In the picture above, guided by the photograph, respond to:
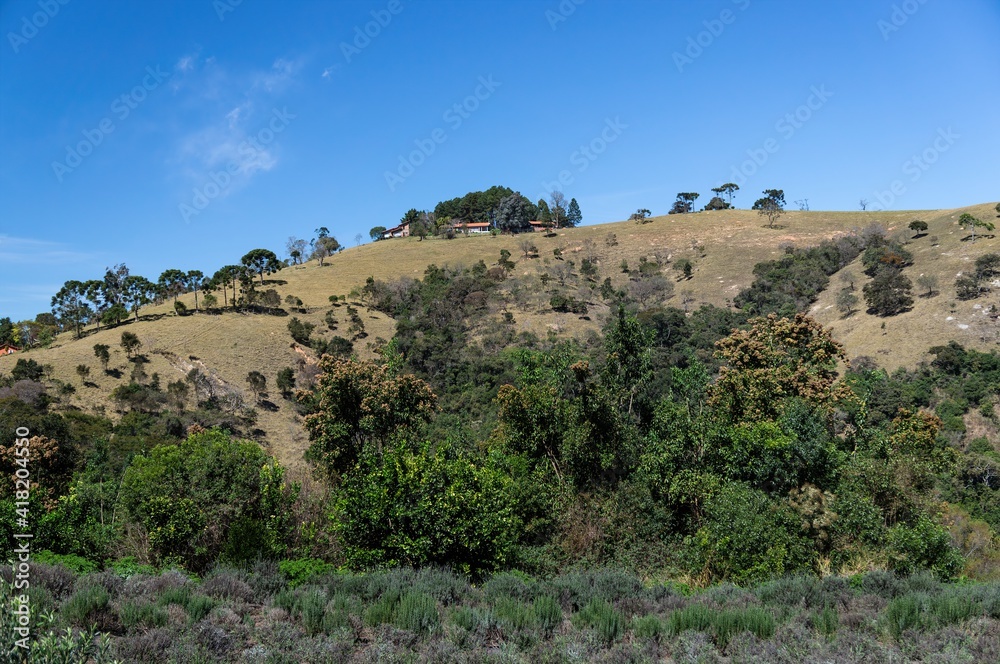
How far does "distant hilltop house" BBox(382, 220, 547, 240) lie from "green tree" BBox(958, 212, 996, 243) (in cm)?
5689

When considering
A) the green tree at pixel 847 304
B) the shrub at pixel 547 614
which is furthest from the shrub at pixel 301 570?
the green tree at pixel 847 304

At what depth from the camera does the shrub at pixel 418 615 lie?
24.0 ft

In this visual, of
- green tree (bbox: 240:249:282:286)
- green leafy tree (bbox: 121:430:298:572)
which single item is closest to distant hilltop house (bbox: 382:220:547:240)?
green tree (bbox: 240:249:282:286)

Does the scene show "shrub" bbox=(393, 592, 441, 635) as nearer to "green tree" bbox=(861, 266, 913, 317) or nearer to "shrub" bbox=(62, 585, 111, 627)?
"shrub" bbox=(62, 585, 111, 627)

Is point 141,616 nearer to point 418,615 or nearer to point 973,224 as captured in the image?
point 418,615

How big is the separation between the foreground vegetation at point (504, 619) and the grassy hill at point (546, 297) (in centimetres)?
968

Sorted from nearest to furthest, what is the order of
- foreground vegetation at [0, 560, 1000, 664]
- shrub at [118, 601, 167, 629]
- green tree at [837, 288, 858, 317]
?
1. foreground vegetation at [0, 560, 1000, 664]
2. shrub at [118, 601, 167, 629]
3. green tree at [837, 288, 858, 317]

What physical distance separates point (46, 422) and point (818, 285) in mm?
60610

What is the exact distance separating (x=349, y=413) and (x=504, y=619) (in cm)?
1246

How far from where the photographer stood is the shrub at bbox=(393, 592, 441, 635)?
24.0 feet

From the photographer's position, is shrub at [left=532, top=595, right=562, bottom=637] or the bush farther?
the bush

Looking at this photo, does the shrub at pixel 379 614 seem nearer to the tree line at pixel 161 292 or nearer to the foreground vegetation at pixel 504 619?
the foreground vegetation at pixel 504 619

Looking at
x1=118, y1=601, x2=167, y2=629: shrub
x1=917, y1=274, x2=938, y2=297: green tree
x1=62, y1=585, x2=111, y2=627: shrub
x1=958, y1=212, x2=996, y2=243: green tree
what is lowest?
x1=118, y1=601, x2=167, y2=629: shrub

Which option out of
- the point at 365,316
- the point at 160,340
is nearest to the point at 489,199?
→ the point at 365,316
